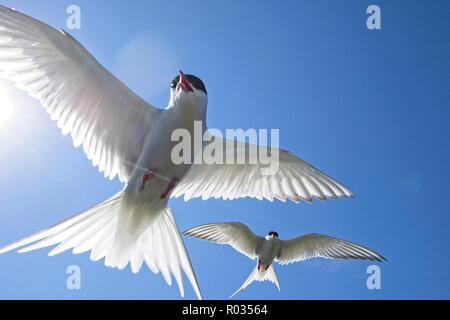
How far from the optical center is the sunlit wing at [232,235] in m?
7.14

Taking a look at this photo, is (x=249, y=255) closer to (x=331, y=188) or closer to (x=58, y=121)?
(x=331, y=188)

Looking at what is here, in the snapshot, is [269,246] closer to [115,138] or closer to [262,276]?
[262,276]

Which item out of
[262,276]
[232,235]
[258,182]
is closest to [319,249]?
[262,276]

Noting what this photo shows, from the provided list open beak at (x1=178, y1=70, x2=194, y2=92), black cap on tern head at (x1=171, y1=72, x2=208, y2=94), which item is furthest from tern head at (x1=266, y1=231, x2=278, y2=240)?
open beak at (x1=178, y1=70, x2=194, y2=92)

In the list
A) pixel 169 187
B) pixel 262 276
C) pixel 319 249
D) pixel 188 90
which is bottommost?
pixel 262 276

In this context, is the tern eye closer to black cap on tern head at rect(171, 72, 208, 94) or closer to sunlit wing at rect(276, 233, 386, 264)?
black cap on tern head at rect(171, 72, 208, 94)

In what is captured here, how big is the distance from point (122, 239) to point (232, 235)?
3542mm

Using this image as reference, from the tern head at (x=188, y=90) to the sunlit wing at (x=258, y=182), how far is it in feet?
2.08

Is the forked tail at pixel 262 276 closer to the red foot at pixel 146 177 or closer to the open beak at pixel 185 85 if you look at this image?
the red foot at pixel 146 177

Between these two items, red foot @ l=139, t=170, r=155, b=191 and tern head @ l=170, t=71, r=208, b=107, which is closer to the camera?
tern head @ l=170, t=71, r=208, b=107

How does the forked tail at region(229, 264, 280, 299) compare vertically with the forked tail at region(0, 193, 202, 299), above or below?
below

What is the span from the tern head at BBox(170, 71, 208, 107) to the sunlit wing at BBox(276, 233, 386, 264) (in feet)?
11.0

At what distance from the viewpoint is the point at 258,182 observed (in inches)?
190

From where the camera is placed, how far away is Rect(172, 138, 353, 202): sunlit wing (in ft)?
14.9
